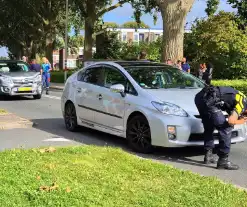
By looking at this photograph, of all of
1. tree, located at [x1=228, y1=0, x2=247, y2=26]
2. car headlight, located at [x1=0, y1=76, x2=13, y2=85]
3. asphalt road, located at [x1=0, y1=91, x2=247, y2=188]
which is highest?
tree, located at [x1=228, y1=0, x2=247, y2=26]

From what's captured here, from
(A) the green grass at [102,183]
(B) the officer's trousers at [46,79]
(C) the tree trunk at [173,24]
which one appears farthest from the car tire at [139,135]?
(B) the officer's trousers at [46,79]

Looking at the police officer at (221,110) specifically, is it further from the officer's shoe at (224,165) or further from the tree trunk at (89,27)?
the tree trunk at (89,27)

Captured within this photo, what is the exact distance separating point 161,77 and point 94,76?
1.48 meters

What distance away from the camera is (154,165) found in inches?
233

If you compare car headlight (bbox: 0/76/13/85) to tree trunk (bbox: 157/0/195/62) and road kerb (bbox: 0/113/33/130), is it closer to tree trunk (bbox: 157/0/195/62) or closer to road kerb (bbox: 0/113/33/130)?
tree trunk (bbox: 157/0/195/62)

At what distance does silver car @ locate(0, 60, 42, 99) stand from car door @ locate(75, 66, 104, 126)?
7.85 meters

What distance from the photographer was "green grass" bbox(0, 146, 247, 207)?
175 inches

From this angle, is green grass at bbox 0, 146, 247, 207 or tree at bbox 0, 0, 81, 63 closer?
green grass at bbox 0, 146, 247, 207

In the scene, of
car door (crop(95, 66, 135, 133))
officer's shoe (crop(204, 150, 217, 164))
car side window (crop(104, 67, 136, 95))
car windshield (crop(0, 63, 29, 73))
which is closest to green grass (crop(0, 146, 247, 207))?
officer's shoe (crop(204, 150, 217, 164))

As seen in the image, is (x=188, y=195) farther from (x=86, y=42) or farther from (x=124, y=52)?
(x=124, y=52)

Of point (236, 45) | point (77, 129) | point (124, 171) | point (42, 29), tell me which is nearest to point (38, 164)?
point (124, 171)

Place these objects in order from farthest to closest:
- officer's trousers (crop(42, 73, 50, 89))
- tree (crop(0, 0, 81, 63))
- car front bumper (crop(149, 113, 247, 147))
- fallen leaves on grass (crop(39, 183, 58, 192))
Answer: tree (crop(0, 0, 81, 63)) < officer's trousers (crop(42, 73, 50, 89)) < car front bumper (crop(149, 113, 247, 147)) < fallen leaves on grass (crop(39, 183, 58, 192))

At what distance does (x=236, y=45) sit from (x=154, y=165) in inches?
732

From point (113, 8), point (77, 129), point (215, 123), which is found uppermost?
point (113, 8)
